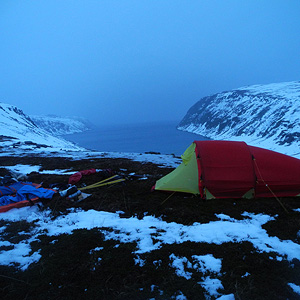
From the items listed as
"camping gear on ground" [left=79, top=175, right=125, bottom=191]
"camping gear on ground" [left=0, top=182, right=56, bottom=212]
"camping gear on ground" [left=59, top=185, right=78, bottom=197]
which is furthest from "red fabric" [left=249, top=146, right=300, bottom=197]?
"camping gear on ground" [left=0, top=182, right=56, bottom=212]

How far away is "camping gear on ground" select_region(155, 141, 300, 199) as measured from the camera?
24.1 ft

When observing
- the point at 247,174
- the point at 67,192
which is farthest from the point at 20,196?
the point at 247,174

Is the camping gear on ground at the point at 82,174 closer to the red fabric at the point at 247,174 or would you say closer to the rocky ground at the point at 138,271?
the rocky ground at the point at 138,271

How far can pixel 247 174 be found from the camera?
7.34m

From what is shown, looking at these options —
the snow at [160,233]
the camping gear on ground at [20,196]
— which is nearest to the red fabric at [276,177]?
the snow at [160,233]

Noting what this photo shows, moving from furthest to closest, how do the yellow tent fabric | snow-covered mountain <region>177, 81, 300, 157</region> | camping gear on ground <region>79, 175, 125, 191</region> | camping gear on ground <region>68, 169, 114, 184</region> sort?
snow-covered mountain <region>177, 81, 300, 157</region>
camping gear on ground <region>68, 169, 114, 184</region>
camping gear on ground <region>79, 175, 125, 191</region>
the yellow tent fabric

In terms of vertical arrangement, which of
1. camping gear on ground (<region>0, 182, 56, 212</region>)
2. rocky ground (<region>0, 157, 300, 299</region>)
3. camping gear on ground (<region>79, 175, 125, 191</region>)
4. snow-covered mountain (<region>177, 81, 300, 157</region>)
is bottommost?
snow-covered mountain (<region>177, 81, 300, 157</region>)

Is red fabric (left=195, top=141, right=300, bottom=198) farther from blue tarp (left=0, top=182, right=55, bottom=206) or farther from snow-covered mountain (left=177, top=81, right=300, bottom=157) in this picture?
snow-covered mountain (left=177, top=81, right=300, bottom=157)

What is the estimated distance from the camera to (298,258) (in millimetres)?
3973

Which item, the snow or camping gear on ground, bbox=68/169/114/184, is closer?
the snow

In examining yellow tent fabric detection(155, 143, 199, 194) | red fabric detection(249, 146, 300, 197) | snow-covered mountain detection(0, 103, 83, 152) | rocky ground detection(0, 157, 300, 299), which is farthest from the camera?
snow-covered mountain detection(0, 103, 83, 152)

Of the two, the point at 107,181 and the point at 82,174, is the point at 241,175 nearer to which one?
the point at 107,181

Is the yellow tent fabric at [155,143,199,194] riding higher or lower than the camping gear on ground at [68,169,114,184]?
higher

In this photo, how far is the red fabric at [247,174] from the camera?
289 inches
